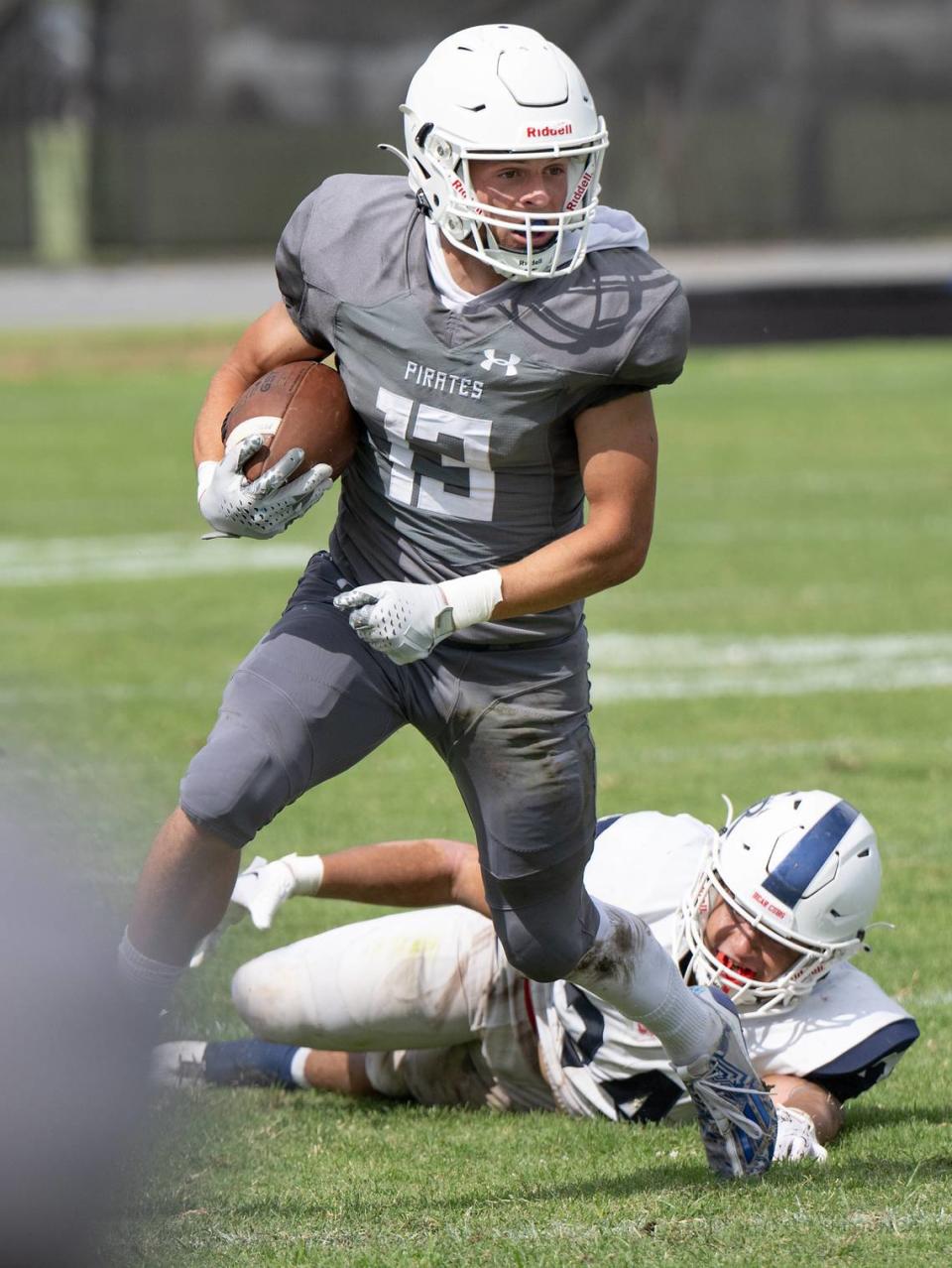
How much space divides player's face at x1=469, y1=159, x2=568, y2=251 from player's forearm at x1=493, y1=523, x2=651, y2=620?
1.68ft

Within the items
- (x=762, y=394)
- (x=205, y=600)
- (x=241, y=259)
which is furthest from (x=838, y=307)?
(x=205, y=600)

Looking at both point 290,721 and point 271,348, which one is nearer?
point 290,721

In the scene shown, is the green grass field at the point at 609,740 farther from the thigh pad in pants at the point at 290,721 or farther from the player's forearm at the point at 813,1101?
the thigh pad in pants at the point at 290,721

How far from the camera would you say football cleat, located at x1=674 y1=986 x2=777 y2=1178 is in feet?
11.6

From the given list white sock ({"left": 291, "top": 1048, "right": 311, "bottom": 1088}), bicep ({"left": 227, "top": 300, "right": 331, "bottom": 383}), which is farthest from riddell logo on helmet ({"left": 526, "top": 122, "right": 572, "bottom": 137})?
white sock ({"left": 291, "top": 1048, "right": 311, "bottom": 1088})

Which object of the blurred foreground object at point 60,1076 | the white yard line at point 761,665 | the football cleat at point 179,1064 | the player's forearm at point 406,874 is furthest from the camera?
the white yard line at point 761,665

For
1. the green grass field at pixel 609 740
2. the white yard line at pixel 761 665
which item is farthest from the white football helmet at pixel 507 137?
the white yard line at pixel 761 665

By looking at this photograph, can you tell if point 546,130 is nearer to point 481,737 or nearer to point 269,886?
point 481,737

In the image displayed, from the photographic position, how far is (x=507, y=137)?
3.47 m

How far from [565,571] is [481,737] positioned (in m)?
0.35

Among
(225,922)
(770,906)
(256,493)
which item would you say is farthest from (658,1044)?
(256,493)

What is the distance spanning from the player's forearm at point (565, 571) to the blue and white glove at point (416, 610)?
0.03 metres

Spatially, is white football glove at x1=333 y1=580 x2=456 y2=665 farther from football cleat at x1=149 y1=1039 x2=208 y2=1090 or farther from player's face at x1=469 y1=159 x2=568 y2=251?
football cleat at x1=149 y1=1039 x2=208 y2=1090

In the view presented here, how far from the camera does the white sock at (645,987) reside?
353 centimetres
